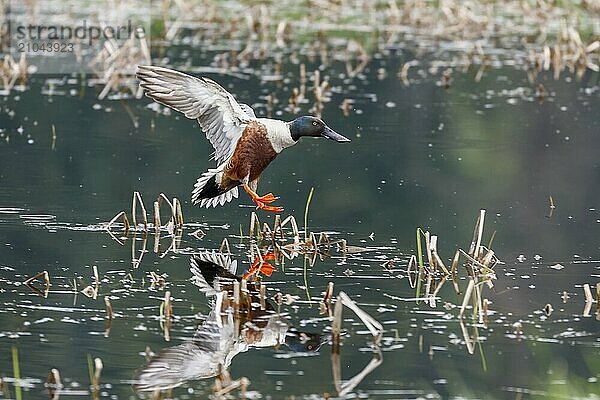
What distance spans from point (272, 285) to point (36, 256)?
57.4 inches

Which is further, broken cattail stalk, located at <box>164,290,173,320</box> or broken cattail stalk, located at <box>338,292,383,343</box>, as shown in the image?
broken cattail stalk, located at <box>164,290,173,320</box>

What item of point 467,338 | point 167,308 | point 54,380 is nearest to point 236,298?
point 167,308

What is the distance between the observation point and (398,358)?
232 inches

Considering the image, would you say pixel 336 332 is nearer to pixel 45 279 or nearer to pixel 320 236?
pixel 45 279

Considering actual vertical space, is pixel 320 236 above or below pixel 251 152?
below

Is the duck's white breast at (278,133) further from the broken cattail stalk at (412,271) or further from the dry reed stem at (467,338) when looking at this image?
the dry reed stem at (467,338)

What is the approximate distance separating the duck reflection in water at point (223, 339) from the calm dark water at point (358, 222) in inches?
3.3

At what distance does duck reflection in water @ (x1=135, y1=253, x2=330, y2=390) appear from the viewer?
5.60 meters

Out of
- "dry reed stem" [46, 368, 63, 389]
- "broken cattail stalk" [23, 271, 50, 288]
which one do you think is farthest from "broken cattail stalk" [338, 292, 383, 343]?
"broken cattail stalk" [23, 271, 50, 288]

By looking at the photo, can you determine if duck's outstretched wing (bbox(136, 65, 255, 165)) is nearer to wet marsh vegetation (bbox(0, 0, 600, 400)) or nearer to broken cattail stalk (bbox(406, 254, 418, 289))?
wet marsh vegetation (bbox(0, 0, 600, 400))

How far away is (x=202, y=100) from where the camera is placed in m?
8.13

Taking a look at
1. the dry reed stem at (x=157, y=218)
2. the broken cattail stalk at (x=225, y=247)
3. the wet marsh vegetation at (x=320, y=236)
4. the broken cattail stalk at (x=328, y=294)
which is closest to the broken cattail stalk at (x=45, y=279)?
the wet marsh vegetation at (x=320, y=236)

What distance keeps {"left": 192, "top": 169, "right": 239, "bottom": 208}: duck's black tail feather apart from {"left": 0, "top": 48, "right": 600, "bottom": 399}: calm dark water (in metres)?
0.15

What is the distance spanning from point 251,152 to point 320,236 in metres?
0.68
